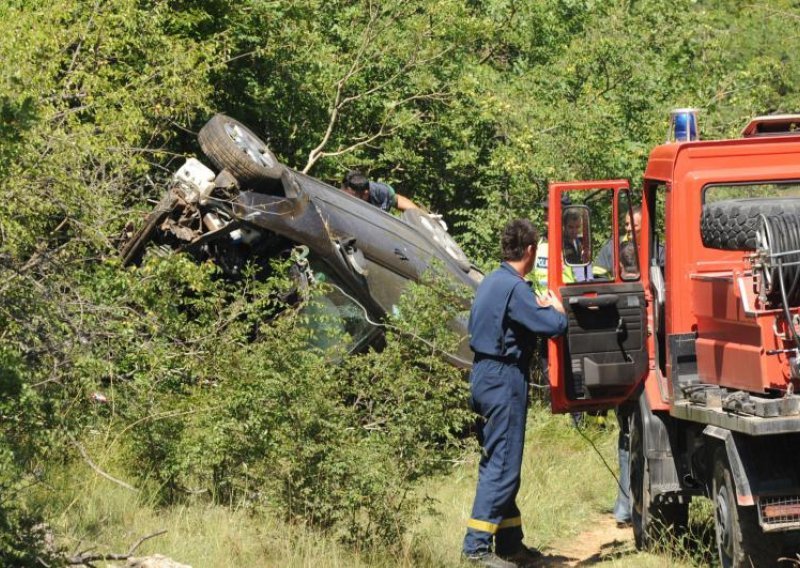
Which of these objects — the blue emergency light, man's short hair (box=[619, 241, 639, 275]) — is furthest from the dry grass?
the blue emergency light

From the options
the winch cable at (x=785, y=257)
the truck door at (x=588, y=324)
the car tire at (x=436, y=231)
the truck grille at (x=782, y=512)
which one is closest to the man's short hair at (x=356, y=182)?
the car tire at (x=436, y=231)

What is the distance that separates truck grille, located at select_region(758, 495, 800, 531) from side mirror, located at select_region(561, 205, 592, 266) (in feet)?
7.39

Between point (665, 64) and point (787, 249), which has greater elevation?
point (665, 64)

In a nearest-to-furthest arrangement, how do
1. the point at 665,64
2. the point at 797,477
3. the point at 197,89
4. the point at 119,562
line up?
the point at 797,477, the point at 119,562, the point at 197,89, the point at 665,64

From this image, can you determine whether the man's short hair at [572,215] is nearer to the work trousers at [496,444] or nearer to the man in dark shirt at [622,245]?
the man in dark shirt at [622,245]

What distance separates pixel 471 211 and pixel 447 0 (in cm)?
223

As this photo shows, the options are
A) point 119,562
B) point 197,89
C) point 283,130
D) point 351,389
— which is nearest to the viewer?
point 119,562

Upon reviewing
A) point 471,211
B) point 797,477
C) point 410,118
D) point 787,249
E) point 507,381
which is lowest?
point 797,477

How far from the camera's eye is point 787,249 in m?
6.37

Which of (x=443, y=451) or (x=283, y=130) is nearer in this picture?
(x=443, y=451)

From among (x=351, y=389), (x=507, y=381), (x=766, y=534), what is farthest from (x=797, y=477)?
(x=351, y=389)

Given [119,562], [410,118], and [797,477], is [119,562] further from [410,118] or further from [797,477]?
[410,118]

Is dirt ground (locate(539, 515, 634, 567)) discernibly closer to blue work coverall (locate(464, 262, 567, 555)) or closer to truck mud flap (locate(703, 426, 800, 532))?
blue work coverall (locate(464, 262, 567, 555))

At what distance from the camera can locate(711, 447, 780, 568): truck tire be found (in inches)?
256
